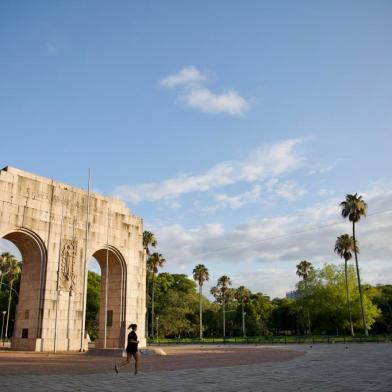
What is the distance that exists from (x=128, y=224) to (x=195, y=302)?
154ft

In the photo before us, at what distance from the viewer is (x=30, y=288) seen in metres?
27.2

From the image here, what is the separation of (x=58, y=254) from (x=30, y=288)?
2.74 m

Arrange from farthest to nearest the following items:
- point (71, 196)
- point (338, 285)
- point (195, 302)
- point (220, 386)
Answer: point (195, 302) → point (338, 285) → point (71, 196) → point (220, 386)

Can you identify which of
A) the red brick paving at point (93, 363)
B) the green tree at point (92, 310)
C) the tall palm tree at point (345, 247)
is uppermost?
the tall palm tree at point (345, 247)

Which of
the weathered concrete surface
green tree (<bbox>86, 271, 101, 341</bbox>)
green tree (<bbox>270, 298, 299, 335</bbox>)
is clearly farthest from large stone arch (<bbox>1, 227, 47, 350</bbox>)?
green tree (<bbox>270, 298, 299, 335</bbox>)

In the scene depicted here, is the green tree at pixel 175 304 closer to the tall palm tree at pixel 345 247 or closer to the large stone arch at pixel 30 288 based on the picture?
the tall palm tree at pixel 345 247

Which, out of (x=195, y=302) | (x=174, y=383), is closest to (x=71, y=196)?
(x=174, y=383)

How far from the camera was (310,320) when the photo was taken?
6544 cm

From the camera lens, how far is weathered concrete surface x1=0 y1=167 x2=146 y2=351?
26.0 m

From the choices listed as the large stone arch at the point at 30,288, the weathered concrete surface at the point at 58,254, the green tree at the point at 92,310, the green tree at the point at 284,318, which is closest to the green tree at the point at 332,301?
the green tree at the point at 284,318

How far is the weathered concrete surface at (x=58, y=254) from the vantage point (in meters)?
26.0

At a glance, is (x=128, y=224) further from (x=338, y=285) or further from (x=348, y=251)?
(x=338, y=285)

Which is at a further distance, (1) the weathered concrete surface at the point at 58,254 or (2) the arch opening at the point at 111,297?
(2) the arch opening at the point at 111,297

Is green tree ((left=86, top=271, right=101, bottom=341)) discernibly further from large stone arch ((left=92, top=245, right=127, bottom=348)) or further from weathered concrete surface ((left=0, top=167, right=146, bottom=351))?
weathered concrete surface ((left=0, top=167, right=146, bottom=351))
